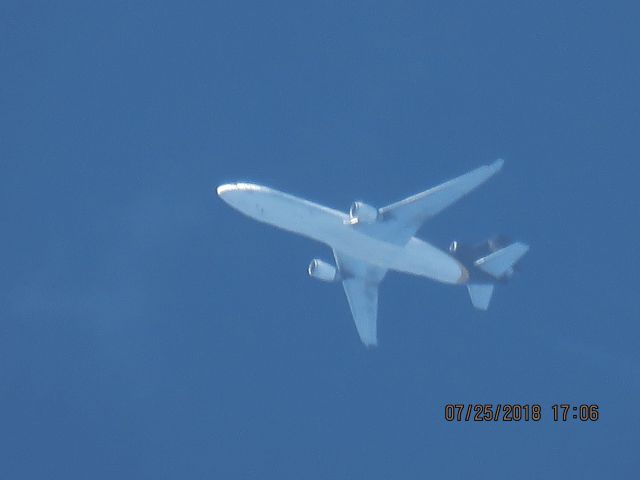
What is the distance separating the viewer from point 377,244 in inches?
3169

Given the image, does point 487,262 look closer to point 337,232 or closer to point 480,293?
point 480,293

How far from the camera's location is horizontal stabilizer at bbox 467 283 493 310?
280ft

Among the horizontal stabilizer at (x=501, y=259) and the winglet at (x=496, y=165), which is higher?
the winglet at (x=496, y=165)

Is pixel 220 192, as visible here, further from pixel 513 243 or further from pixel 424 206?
pixel 513 243

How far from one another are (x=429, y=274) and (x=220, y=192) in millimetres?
15408

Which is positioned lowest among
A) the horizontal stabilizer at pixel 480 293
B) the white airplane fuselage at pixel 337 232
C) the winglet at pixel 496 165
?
the horizontal stabilizer at pixel 480 293

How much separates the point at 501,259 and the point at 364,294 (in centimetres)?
1023

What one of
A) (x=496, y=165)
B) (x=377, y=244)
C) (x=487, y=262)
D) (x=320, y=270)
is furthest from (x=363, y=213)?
(x=487, y=262)

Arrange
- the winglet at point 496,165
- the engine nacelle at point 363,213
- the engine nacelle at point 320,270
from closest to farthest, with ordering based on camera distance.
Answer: the winglet at point 496,165, the engine nacelle at point 363,213, the engine nacelle at point 320,270

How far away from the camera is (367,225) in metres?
79.7

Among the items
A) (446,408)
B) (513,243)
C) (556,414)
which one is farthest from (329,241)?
(556,414)

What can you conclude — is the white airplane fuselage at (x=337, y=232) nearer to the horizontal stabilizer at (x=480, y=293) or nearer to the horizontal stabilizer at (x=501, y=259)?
the horizontal stabilizer at (x=501, y=259)

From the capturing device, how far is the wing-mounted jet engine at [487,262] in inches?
3307

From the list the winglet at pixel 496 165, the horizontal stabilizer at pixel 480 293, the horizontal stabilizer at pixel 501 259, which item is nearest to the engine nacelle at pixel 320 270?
the horizontal stabilizer at pixel 480 293
